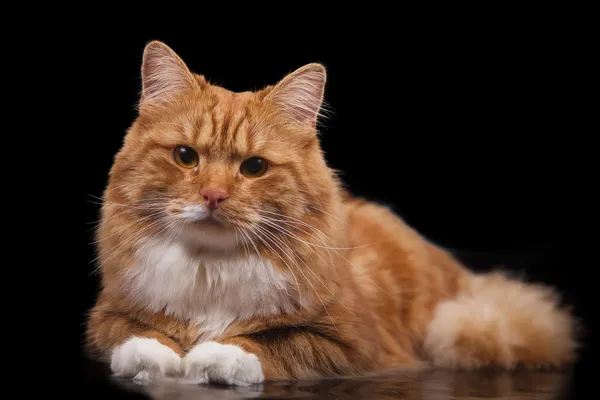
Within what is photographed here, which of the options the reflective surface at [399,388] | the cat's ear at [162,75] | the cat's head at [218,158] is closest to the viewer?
the reflective surface at [399,388]

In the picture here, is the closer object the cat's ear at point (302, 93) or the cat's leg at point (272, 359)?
the cat's leg at point (272, 359)

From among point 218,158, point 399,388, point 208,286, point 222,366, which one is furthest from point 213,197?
point 399,388

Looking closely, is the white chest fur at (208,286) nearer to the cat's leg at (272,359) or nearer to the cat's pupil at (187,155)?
the cat's leg at (272,359)

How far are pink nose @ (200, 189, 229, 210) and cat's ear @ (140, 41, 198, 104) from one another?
601 millimetres

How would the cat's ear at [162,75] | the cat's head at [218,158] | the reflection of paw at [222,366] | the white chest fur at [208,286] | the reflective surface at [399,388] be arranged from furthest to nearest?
the cat's ear at [162,75] → the white chest fur at [208,286] → the cat's head at [218,158] → the reflection of paw at [222,366] → the reflective surface at [399,388]

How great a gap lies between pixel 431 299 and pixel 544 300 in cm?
56

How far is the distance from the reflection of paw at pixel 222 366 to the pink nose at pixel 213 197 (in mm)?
533

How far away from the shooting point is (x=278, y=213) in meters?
3.42

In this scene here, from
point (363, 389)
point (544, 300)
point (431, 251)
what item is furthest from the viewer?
point (431, 251)

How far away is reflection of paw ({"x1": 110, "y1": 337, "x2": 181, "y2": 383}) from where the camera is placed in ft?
10.7

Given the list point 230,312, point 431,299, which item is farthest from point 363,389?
point 431,299

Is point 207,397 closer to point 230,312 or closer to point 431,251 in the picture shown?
point 230,312

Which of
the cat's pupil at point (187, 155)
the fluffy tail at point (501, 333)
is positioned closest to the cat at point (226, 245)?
the cat's pupil at point (187, 155)

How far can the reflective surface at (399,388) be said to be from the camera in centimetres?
308
